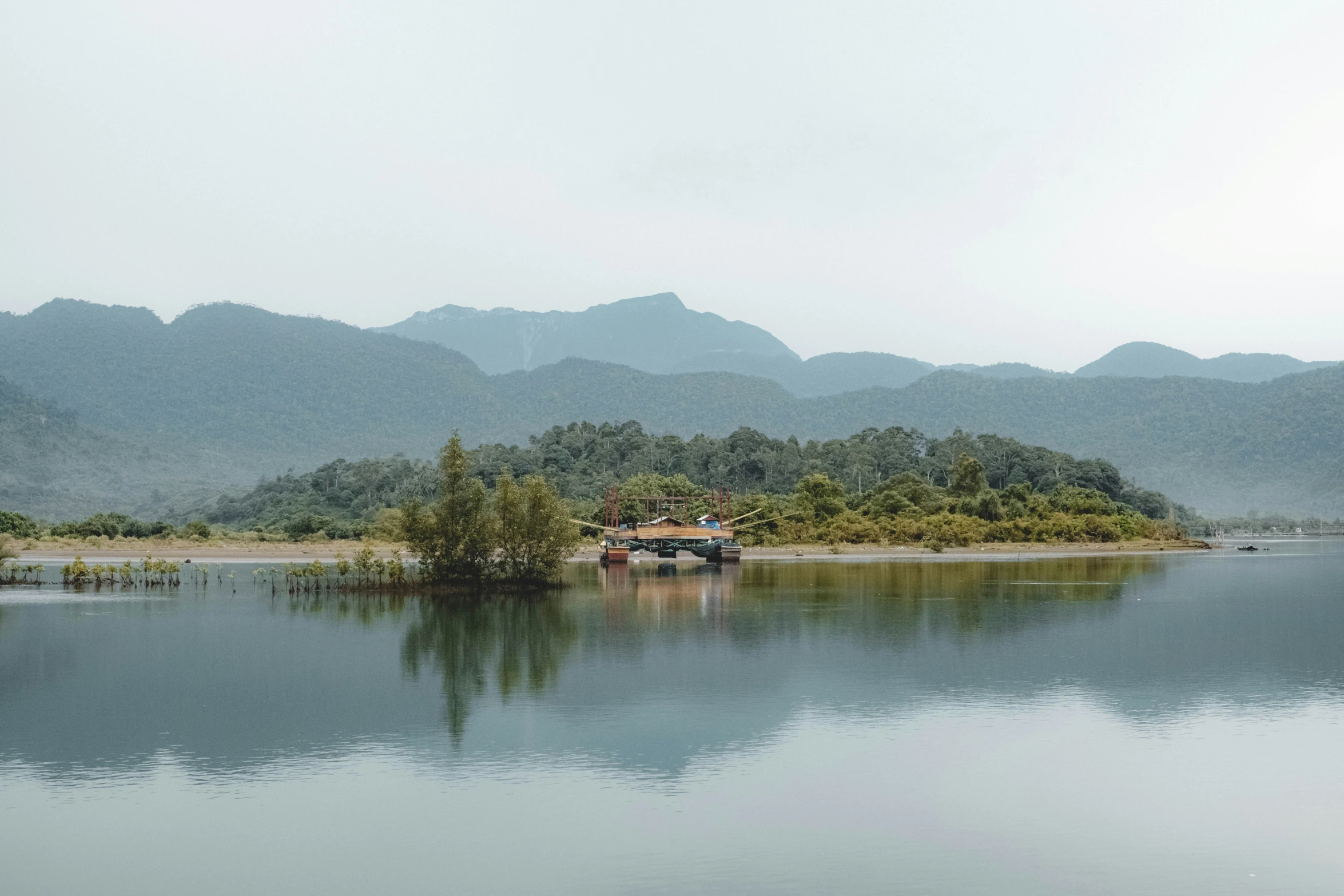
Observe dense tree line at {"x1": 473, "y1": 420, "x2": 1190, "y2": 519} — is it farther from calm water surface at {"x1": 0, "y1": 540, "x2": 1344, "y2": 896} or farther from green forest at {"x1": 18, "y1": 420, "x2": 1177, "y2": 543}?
calm water surface at {"x1": 0, "y1": 540, "x2": 1344, "y2": 896}

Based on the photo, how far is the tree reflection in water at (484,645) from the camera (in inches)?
1023

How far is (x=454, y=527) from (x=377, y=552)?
3986 centimetres

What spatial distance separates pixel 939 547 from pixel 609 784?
266 ft

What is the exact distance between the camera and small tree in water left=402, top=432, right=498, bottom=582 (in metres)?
49.4

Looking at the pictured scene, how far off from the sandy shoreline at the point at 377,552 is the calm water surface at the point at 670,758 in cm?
4856

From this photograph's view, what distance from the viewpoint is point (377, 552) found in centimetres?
8806

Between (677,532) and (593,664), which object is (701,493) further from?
(593,664)

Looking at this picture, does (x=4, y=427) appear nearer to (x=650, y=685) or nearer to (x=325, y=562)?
(x=325, y=562)

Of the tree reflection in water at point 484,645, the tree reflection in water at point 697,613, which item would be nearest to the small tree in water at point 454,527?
the tree reflection in water at point 697,613

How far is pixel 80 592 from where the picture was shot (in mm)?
52625

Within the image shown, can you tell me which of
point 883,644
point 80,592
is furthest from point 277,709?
point 80,592

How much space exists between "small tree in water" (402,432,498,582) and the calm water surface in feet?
36.5

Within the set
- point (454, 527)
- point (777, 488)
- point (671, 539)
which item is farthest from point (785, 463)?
point (454, 527)

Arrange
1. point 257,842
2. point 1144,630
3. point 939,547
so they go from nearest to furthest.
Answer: point 257,842, point 1144,630, point 939,547
